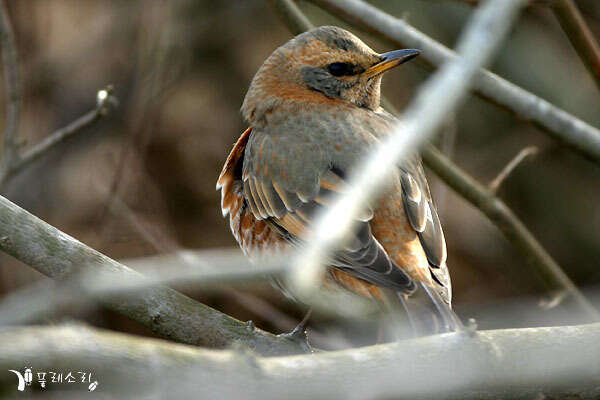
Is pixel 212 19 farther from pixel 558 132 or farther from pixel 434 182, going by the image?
pixel 558 132

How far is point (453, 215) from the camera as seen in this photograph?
7469mm

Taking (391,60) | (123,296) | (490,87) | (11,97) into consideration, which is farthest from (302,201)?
(11,97)

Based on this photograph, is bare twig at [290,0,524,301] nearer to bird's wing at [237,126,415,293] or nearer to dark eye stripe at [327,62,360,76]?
bird's wing at [237,126,415,293]

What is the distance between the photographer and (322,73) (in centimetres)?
461

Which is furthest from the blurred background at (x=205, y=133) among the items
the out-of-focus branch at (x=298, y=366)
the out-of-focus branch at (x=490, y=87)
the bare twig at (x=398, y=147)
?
the bare twig at (x=398, y=147)

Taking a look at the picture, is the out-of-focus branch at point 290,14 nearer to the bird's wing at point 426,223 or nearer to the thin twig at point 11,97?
the bird's wing at point 426,223

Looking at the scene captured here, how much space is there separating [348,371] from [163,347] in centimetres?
55

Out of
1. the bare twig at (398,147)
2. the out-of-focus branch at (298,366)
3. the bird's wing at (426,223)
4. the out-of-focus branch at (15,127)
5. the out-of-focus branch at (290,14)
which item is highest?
the out-of-focus branch at (290,14)

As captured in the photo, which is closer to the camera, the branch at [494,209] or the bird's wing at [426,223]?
the bird's wing at [426,223]

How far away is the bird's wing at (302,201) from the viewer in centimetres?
351

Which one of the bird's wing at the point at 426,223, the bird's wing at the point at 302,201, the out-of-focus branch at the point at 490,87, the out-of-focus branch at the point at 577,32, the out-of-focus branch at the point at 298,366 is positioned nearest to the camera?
the out-of-focus branch at the point at 298,366

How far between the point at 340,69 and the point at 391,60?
40cm

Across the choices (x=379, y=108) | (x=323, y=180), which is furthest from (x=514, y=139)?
(x=323, y=180)

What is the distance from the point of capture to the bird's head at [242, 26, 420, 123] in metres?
4.46
